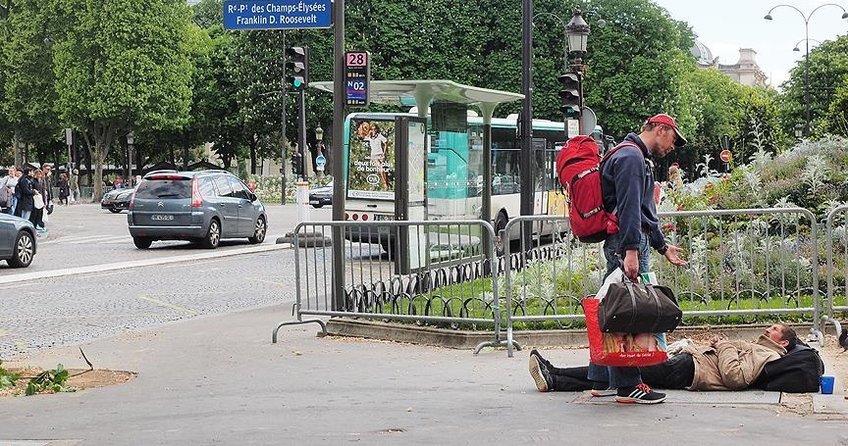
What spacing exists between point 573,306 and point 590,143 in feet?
10.6

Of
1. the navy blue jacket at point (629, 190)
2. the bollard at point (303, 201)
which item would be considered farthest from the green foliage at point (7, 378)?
the bollard at point (303, 201)

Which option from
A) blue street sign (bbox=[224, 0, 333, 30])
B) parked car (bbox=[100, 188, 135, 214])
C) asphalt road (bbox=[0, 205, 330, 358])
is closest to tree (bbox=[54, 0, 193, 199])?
parked car (bbox=[100, 188, 135, 214])

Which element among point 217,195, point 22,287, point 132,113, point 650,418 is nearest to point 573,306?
point 650,418

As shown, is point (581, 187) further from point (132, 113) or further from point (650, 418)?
point (132, 113)

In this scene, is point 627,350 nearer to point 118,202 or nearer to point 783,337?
point 783,337

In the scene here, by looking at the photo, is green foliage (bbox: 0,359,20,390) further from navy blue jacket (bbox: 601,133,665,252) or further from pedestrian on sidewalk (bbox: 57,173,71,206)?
pedestrian on sidewalk (bbox: 57,173,71,206)

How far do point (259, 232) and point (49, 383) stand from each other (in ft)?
62.6

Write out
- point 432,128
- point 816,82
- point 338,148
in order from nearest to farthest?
point 338,148
point 432,128
point 816,82

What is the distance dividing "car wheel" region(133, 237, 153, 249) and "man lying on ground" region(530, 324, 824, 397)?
758 inches

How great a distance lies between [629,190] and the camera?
7.20m

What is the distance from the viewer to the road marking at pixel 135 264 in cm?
1927

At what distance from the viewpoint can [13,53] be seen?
220 feet

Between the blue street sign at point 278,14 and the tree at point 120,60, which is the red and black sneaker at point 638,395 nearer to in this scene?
the blue street sign at point 278,14

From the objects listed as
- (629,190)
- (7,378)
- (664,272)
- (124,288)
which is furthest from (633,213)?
(124,288)
